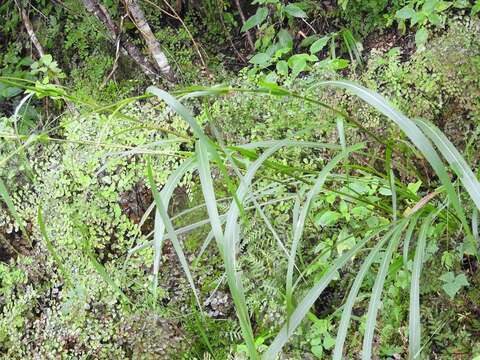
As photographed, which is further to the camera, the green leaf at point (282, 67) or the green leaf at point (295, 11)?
the green leaf at point (295, 11)

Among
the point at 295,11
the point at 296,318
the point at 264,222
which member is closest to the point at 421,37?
the point at 295,11

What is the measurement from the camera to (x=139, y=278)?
6.34 feet

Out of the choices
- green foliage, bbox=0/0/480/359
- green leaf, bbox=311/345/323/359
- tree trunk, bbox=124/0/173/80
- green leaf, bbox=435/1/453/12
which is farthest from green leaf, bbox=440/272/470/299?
tree trunk, bbox=124/0/173/80

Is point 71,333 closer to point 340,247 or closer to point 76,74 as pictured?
point 340,247

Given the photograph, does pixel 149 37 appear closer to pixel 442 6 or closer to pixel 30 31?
pixel 30 31

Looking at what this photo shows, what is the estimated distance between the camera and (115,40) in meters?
2.57

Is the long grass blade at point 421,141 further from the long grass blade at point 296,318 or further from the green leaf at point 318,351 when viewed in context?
the green leaf at point 318,351

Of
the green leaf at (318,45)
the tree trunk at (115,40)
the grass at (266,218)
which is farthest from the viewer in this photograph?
the tree trunk at (115,40)

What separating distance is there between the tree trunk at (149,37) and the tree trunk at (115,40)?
0.09m

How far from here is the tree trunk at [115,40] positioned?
248 centimetres

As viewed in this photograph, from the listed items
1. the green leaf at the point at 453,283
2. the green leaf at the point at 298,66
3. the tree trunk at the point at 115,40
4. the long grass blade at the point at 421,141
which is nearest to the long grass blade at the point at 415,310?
the long grass blade at the point at 421,141

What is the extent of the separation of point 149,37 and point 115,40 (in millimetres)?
335

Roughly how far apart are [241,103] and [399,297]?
2.78 feet

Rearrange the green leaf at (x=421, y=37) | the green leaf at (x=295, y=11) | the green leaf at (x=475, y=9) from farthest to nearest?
the green leaf at (x=295, y=11) < the green leaf at (x=421, y=37) < the green leaf at (x=475, y=9)
